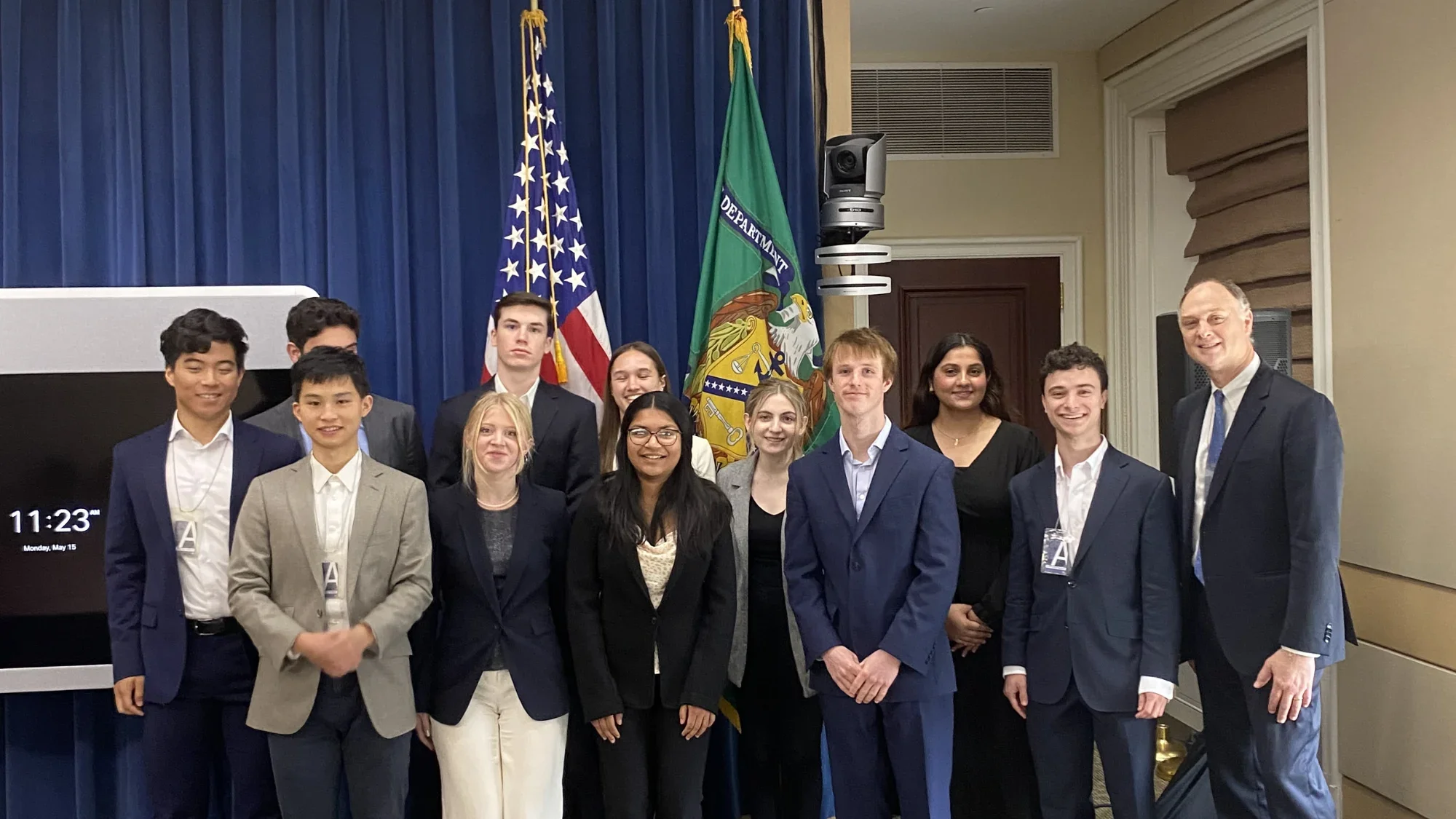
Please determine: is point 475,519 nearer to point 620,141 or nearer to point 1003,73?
point 620,141

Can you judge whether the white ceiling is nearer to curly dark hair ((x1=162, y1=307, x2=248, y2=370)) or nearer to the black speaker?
the black speaker

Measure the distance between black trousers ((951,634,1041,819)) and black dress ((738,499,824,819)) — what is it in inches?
16.1

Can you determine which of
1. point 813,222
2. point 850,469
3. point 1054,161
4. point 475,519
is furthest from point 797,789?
point 1054,161

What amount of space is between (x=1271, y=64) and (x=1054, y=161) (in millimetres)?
1141

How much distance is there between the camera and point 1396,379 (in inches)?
119

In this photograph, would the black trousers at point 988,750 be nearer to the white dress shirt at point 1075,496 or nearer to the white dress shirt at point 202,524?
the white dress shirt at point 1075,496

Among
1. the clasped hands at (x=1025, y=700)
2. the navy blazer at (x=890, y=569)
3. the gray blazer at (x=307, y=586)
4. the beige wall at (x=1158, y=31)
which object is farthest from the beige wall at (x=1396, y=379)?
the gray blazer at (x=307, y=586)

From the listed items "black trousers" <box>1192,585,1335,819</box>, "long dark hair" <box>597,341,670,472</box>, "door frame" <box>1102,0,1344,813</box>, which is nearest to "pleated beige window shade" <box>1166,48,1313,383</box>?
"door frame" <box>1102,0,1344,813</box>

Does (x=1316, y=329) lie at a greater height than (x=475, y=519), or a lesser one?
greater

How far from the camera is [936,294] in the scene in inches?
194

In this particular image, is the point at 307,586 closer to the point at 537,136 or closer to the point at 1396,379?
the point at 537,136

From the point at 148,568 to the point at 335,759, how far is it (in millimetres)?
640

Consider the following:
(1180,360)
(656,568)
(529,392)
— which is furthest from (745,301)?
(1180,360)

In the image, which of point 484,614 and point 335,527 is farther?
point 484,614
